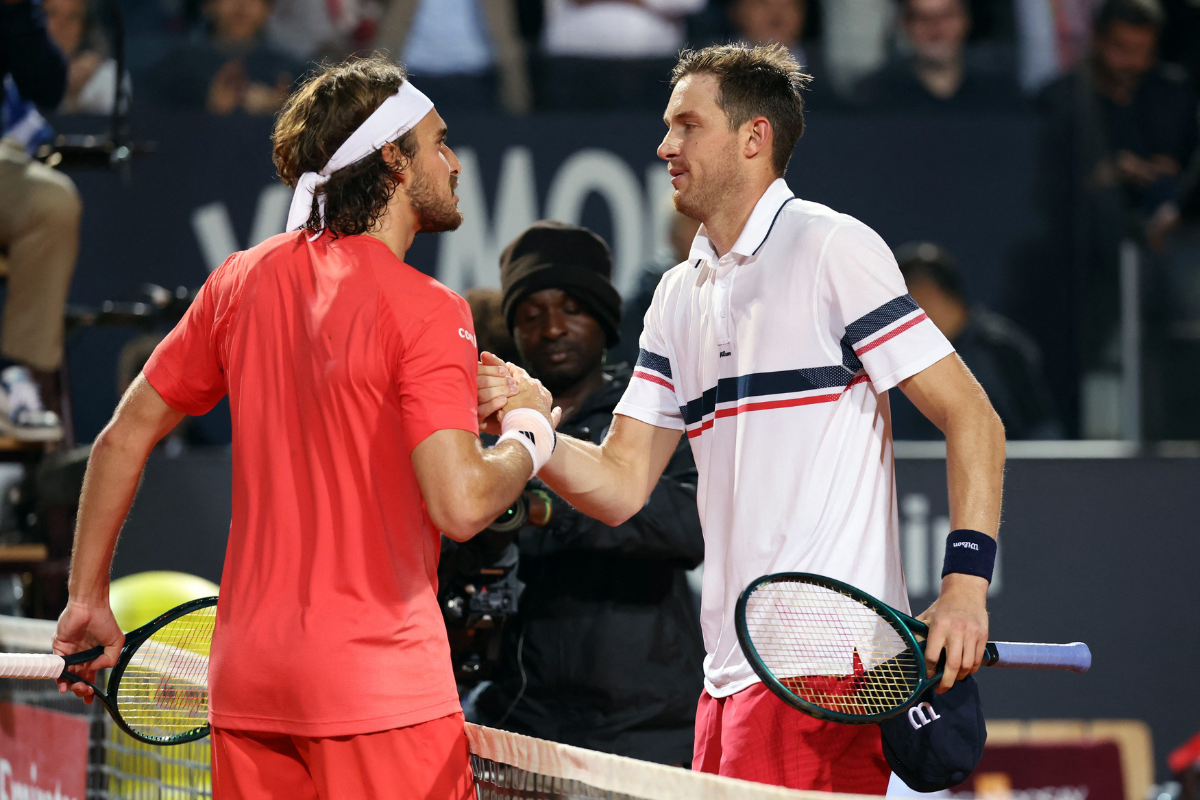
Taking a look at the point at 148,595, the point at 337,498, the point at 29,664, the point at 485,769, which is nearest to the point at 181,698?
the point at 29,664

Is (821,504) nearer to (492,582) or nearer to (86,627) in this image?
(492,582)

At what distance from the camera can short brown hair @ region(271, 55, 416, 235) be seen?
7.22 feet

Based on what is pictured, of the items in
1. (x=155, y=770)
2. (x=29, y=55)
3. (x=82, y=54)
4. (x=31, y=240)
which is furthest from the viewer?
(x=82, y=54)

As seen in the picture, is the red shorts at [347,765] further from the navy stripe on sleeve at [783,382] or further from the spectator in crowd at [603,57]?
the spectator in crowd at [603,57]

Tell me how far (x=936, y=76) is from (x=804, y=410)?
453 cm

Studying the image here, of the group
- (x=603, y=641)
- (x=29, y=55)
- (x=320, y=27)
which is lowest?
(x=603, y=641)

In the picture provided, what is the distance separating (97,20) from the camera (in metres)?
5.86

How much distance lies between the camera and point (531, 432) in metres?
2.34

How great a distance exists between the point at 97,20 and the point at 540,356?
3.44m

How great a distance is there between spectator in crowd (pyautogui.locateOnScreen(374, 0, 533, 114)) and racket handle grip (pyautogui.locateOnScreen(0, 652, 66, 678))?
13.8 feet

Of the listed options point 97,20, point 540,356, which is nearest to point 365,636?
point 540,356

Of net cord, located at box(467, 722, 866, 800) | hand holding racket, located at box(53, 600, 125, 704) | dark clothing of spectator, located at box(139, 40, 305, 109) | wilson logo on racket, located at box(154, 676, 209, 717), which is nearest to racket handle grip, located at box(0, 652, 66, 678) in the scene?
hand holding racket, located at box(53, 600, 125, 704)

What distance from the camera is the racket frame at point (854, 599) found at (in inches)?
80.0

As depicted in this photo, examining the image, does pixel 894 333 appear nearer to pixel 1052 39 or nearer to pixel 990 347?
pixel 990 347
